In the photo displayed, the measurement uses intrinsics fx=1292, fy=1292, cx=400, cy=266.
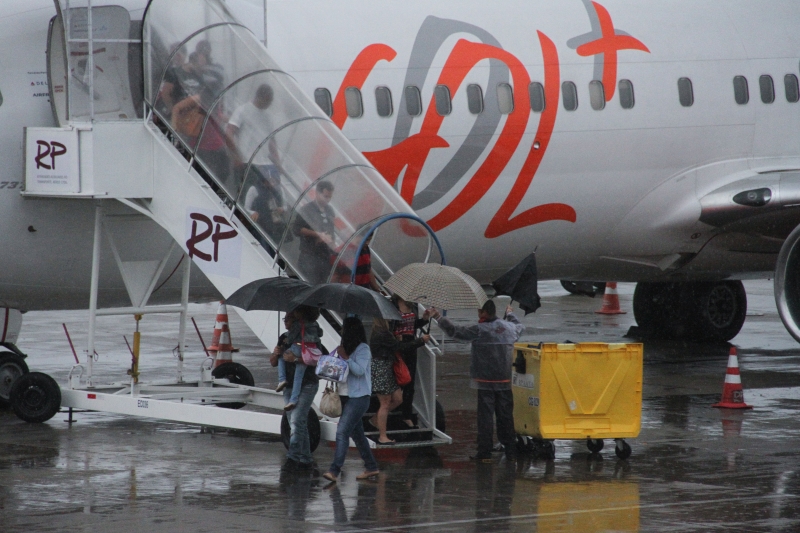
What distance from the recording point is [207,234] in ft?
43.9

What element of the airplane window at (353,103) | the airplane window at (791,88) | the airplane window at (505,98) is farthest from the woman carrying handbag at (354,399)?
the airplane window at (791,88)

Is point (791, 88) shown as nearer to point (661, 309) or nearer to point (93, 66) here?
point (661, 309)

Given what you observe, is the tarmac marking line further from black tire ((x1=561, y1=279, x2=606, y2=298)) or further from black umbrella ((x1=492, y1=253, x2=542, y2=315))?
black tire ((x1=561, y1=279, x2=606, y2=298))

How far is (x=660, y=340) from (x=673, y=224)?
485cm

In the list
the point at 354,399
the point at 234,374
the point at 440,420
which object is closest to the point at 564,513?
the point at 354,399

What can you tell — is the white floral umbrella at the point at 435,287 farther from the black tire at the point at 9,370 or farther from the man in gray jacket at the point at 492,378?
the black tire at the point at 9,370

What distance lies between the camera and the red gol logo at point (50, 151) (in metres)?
13.6

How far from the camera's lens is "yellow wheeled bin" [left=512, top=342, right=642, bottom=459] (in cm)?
1265

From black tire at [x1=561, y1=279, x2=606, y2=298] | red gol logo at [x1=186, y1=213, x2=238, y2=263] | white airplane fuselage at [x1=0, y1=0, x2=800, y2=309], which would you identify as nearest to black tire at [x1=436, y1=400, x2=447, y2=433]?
red gol logo at [x1=186, y1=213, x2=238, y2=263]

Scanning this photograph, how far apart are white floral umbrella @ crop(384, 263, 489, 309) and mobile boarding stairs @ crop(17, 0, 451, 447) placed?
1.71ft

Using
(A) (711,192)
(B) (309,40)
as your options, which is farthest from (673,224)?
(B) (309,40)

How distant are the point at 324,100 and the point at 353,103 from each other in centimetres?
40

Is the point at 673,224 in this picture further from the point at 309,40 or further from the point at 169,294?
the point at 169,294

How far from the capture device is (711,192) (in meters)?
18.2
